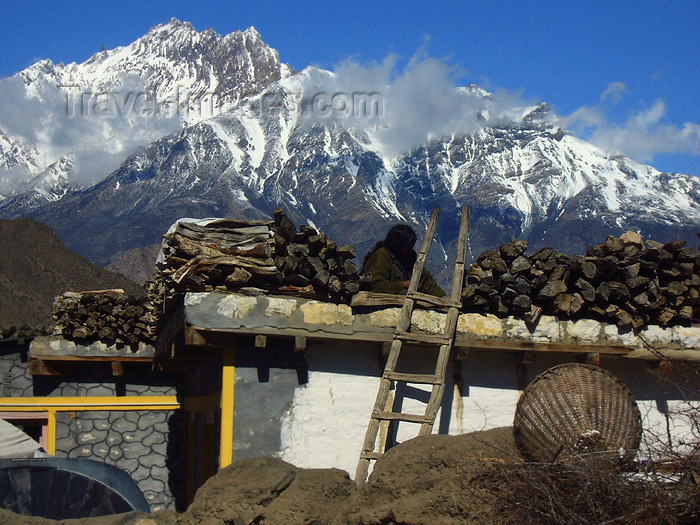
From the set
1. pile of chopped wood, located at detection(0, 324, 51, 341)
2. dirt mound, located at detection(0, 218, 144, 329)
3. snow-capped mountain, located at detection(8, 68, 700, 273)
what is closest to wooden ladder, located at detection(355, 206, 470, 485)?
pile of chopped wood, located at detection(0, 324, 51, 341)

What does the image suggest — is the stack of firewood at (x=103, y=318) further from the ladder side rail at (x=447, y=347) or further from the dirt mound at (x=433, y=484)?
the dirt mound at (x=433, y=484)

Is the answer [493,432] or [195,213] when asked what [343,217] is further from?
[493,432]

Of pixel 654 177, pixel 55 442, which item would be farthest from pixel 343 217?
pixel 55 442

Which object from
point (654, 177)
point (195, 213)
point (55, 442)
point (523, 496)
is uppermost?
point (654, 177)

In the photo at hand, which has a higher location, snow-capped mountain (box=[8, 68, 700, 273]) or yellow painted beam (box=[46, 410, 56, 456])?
snow-capped mountain (box=[8, 68, 700, 273])

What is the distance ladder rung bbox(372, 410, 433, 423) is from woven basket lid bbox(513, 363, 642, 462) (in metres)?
1.55

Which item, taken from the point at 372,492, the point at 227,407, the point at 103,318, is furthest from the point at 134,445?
the point at 372,492

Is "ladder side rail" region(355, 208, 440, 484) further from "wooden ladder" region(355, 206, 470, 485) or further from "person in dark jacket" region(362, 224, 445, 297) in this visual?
"person in dark jacket" region(362, 224, 445, 297)

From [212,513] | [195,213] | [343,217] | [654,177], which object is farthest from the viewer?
[654,177]

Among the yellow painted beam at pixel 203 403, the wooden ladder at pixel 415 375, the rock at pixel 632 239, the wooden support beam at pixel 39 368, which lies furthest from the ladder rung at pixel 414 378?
the wooden support beam at pixel 39 368

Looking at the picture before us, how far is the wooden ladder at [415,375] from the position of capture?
22.9 feet

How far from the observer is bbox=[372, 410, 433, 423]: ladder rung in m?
7.00

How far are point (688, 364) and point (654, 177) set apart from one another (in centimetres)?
20661

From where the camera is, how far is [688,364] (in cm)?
729
